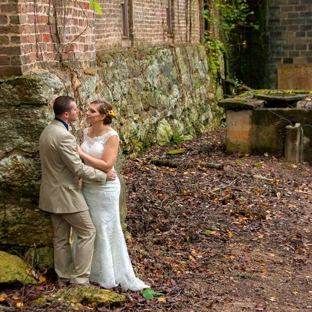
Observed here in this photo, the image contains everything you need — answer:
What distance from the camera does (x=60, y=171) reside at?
521 cm

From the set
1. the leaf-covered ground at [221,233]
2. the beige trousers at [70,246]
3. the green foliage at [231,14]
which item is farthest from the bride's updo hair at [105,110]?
the green foliage at [231,14]

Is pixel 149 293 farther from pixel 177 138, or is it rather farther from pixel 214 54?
pixel 214 54

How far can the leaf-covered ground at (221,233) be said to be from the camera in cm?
596

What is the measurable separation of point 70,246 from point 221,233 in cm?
289

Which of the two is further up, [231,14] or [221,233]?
[231,14]

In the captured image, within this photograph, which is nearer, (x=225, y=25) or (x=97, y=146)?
(x=97, y=146)

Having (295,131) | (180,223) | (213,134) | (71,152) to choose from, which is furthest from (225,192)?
(213,134)

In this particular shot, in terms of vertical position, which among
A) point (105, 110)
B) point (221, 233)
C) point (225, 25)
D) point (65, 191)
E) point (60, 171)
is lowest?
point (221, 233)

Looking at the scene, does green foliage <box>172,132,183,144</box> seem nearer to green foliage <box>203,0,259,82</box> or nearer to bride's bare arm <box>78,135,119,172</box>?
green foliage <box>203,0,259,82</box>

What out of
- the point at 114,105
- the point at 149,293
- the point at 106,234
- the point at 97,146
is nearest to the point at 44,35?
the point at 97,146

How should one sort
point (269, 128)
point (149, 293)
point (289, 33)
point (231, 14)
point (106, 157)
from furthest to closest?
point (289, 33) → point (231, 14) → point (269, 128) → point (149, 293) → point (106, 157)

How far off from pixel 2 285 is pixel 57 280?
1.71ft

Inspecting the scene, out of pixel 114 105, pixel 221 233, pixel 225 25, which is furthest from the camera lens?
pixel 225 25

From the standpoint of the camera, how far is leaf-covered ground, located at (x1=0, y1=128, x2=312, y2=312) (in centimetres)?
596
